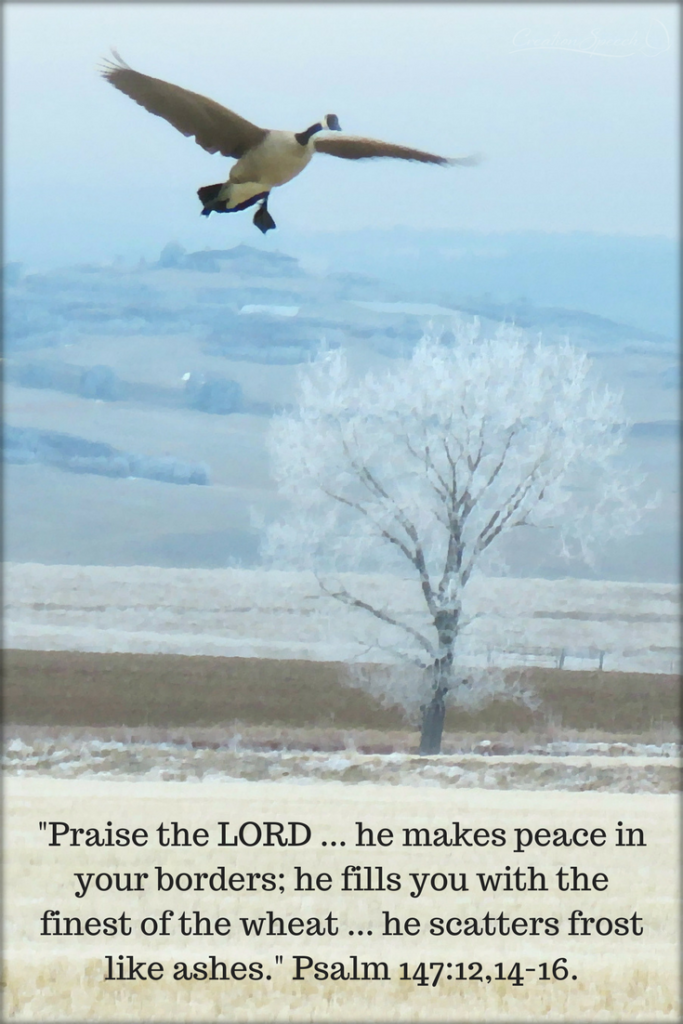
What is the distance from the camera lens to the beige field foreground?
134 inches

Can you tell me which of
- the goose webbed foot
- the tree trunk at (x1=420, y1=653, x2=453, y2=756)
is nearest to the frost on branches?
the tree trunk at (x1=420, y1=653, x2=453, y2=756)

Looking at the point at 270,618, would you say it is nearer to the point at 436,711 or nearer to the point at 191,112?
the point at 436,711

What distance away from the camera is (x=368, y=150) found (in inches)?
119

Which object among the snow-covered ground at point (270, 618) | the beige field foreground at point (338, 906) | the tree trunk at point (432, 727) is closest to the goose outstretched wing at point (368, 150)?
the beige field foreground at point (338, 906)

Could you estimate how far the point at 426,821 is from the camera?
19.5 ft

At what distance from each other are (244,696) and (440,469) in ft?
5.65

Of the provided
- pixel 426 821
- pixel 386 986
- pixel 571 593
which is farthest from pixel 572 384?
pixel 386 986

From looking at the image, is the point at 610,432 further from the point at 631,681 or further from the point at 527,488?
the point at 631,681

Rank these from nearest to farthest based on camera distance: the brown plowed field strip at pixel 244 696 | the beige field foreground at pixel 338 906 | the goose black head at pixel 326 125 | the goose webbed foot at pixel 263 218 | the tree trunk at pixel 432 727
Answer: the goose black head at pixel 326 125 → the goose webbed foot at pixel 263 218 → the beige field foreground at pixel 338 906 → the brown plowed field strip at pixel 244 696 → the tree trunk at pixel 432 727

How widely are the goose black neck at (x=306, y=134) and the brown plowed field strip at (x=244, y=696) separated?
3947 mm

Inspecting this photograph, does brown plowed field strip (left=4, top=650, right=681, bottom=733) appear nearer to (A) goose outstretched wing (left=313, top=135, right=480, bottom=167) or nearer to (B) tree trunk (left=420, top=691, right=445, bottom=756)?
(B) tree trunk (left=420, top=691, right=445, bottom=756)

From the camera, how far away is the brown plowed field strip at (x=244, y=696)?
6.46 m

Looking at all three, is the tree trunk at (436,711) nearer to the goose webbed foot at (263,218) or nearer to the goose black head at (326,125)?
the goose webbed foot at (263,218)

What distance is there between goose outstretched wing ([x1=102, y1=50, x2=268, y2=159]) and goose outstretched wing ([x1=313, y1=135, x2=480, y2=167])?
0.18 metres
